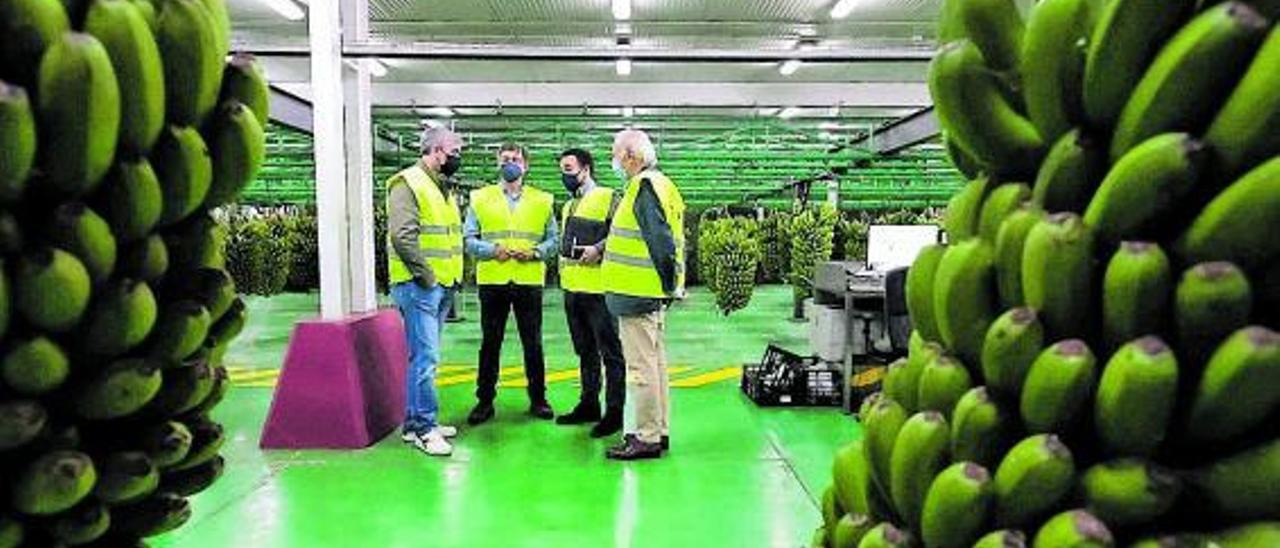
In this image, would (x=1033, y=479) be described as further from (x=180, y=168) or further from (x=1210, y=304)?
(x=180, y=168)

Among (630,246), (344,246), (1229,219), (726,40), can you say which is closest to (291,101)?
(344,246)

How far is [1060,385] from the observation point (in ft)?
3.13

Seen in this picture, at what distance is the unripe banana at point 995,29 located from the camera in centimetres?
112

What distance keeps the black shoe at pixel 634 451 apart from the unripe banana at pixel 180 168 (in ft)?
13.1

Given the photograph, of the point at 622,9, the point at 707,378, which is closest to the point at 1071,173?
the point at 707,378

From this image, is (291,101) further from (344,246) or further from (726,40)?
(726,40)

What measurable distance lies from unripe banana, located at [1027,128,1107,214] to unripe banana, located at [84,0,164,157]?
958mm

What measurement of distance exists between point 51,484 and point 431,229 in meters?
4.18

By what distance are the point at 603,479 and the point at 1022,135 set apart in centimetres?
377

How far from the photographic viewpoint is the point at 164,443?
3.58 ft

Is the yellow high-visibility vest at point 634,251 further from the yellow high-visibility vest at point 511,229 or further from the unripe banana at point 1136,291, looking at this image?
the unripe banana at point 1136,291

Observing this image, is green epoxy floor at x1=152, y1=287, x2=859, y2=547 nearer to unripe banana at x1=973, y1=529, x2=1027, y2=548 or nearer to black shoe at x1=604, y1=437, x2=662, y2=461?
black shoe at x1=604, y1=437, x2=662, y2=461

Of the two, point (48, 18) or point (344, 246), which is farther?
point (344, 246)

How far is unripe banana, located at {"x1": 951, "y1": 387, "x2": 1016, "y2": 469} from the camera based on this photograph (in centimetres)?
101
